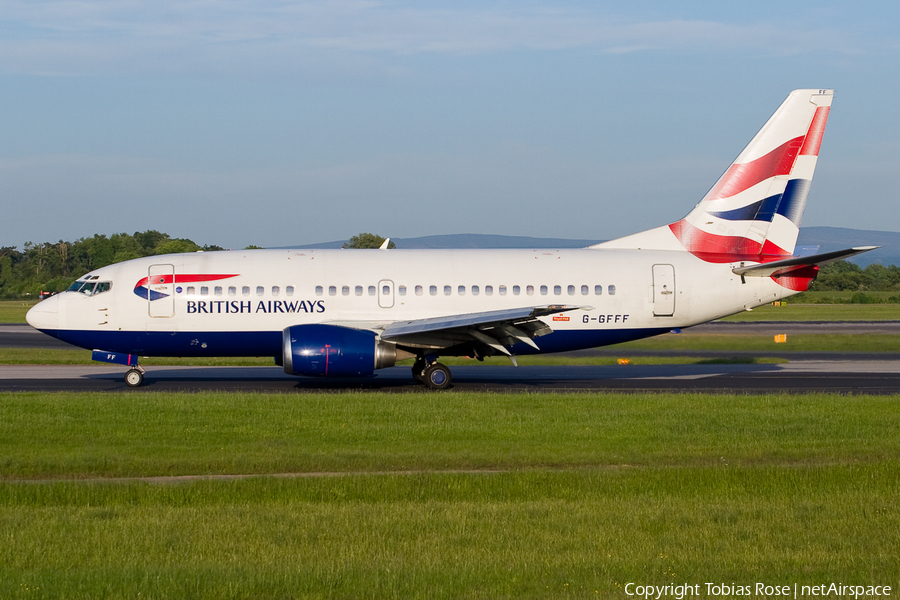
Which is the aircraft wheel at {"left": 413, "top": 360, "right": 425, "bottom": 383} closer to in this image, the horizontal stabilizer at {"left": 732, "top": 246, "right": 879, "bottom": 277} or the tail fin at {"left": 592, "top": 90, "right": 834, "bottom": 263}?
the tail fin at {"left": 592, "top": 90, "right": 834, "bottom": 263}

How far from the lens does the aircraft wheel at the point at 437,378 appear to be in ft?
80.0

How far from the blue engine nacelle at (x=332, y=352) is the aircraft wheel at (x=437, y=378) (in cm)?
157

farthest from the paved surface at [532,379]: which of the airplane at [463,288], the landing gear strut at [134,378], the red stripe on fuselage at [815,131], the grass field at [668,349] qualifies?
the red stripe on fuselage at [815,131]

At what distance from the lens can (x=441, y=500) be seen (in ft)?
35.8

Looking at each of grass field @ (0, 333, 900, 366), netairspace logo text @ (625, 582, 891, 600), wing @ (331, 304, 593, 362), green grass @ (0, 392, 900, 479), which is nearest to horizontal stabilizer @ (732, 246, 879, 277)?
green grass @ (0, 392, 900, 479)

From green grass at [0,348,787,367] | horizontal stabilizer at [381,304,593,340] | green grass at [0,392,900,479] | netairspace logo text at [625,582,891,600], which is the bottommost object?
netairspace logo text at [625,582,891,600]

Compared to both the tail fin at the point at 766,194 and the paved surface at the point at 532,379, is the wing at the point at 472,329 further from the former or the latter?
the tail fin at the point at 766,194

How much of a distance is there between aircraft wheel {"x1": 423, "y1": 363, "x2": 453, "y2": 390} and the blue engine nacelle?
5.16ft

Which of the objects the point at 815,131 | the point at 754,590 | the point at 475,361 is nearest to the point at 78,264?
the point at 475,361

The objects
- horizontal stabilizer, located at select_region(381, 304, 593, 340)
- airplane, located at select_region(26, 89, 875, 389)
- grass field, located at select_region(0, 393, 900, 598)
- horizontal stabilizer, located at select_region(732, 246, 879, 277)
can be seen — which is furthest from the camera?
airplane, located at select_region(26, 89, 875, 389)

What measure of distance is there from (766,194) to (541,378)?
349 inches

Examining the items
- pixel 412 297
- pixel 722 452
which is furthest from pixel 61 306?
pixel 722 452

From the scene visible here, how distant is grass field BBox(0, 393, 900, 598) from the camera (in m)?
7.75

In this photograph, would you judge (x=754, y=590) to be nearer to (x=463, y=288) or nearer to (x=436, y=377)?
(x=436, y=377)
